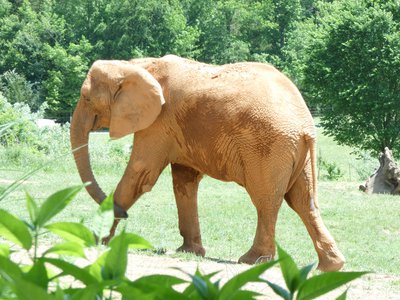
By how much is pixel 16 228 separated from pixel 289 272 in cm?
35

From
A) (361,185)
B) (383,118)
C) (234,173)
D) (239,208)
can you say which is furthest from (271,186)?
(383,118)

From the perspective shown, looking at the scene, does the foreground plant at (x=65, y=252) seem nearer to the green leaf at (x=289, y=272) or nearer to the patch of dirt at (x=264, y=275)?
the green leaf at (x=289, y=272)

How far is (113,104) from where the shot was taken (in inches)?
346

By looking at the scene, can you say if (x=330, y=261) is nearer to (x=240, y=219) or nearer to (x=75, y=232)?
(x=240, y=219)

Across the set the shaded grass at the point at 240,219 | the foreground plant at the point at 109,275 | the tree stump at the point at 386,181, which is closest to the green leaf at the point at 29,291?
the foreground plant at the point at 109,275

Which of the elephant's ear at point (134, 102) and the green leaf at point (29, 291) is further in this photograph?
the elephant's ear at point (134, 102)

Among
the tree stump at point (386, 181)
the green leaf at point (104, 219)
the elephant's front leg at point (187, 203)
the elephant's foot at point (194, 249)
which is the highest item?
the green leaf at point (104, 219)

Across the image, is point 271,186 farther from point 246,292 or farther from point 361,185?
point 361,185

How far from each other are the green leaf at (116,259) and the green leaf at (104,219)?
147 millimetres

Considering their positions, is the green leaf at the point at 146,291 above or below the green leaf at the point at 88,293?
below

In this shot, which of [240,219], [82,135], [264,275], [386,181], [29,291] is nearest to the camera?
[29,291]

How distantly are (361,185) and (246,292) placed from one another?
17.7 metres

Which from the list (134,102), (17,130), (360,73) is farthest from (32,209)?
(360,73)

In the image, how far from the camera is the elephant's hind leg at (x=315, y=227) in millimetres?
8156
